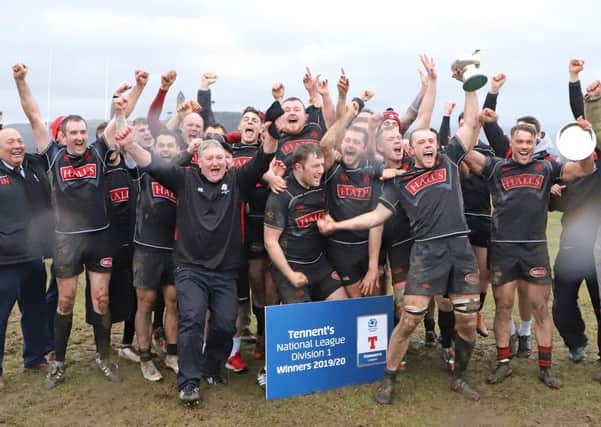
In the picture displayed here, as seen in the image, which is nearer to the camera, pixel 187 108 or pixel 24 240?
pixel 24 240

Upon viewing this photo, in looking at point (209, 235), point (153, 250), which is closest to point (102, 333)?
point (153, 250)

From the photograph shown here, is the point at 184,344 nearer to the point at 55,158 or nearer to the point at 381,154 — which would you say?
the point at 55,158

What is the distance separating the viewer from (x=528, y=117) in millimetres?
6172

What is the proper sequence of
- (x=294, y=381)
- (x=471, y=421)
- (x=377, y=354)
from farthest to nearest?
1. (x=377, y=354)
2. (x=294, y=381)
3. (x=471, y=421)

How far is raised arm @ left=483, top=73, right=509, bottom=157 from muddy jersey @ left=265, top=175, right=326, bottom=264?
1.94 meters

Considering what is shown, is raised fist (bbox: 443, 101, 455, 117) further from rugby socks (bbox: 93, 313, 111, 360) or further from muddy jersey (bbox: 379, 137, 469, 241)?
rugby socks (bbox: 93, 313, 111, 360)

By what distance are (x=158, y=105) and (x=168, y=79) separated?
334 mm

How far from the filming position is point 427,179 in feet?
17.8

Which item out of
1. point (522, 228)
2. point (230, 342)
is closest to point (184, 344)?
point (230, 342)

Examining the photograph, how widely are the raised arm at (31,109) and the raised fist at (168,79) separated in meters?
1.32

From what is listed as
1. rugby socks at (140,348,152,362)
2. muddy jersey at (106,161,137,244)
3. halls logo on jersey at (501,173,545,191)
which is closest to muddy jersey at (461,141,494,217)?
halls logo on jersey at (501,173,545,191)

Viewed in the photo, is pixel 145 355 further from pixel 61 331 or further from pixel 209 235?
pixel 209 235

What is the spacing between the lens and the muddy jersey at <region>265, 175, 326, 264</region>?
5668 millimetres

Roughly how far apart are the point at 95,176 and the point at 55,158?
1.36 ft
